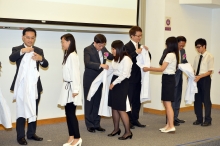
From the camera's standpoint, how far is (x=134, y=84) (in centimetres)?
634

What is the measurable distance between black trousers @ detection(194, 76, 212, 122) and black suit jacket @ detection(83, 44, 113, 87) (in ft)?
5.81

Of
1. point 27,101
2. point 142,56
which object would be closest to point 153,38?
point 142,56

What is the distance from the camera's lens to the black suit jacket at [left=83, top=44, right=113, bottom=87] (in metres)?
5.80

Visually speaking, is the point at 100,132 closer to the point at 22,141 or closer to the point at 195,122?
the point at 22,141

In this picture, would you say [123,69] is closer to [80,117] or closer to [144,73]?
[144,73]

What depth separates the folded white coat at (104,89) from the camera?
18.7ft

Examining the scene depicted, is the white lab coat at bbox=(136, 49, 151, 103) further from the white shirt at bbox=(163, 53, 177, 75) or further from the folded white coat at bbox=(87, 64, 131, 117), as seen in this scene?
the folded white coat at bbox=(87, 64, 131, 117)

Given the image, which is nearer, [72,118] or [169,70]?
[72,118]

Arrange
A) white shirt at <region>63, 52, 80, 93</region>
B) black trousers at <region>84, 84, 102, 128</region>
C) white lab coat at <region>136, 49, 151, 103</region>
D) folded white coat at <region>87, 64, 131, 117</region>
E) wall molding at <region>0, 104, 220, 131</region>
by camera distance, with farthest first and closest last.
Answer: wall molding at <region>0, 104, 220, 131</region> < white lab coat at <region>136, 49, 151, 103</region> < black trousers at <region>84, 84, 102, 128</region> < folded white coat at <region>87, 64, 131, 117</region> < white shirt at <region>63, 52, 80, 93</region>

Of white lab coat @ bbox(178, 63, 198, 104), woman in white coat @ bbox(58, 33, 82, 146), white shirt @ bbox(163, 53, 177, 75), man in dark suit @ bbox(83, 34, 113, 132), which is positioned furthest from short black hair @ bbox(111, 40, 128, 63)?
white lab coat @ bbox(178, 63, 198, 104)

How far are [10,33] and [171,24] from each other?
339 cm

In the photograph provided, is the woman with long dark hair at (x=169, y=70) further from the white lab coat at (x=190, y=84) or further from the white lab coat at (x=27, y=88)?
the white lab coat at (x=27, y=88)

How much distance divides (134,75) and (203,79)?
1293mm

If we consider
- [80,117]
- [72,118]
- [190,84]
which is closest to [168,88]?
[190,84]
